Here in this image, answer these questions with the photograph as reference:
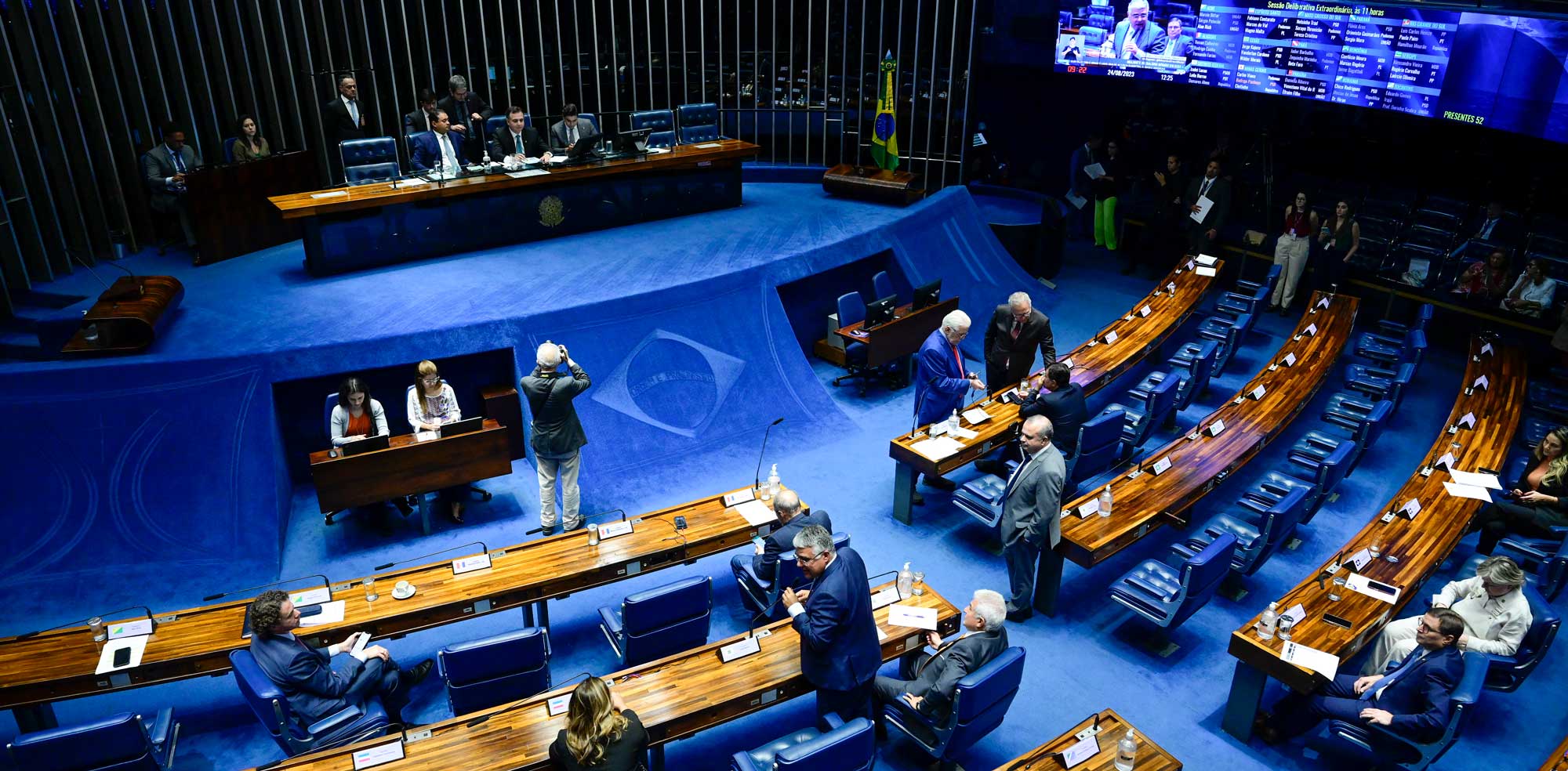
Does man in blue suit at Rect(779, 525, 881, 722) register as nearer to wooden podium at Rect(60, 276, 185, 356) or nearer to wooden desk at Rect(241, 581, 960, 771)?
wooden desk at Rect(241, 581, 960, 771)

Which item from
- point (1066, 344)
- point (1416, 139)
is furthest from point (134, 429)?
point (1416, 139)

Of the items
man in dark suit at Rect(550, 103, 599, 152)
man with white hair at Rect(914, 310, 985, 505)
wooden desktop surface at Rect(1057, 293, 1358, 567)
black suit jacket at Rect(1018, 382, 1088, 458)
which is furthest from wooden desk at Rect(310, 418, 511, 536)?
man in dark suit at Rect(550, 103, 599, 152)

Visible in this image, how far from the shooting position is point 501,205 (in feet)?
36.3

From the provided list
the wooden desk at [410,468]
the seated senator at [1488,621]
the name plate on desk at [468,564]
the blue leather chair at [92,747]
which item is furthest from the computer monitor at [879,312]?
the blue leather chair at [92,747]

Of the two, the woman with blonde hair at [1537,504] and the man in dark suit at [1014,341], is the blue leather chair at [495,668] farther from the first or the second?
the woman with blonde hair at [1537,504]

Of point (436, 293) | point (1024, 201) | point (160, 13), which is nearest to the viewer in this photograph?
point (436, 293)

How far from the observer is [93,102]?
1023cm

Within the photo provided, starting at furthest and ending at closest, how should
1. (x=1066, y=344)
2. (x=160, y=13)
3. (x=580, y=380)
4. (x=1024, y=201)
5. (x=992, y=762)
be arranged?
(x=1024, y=201)
(x=1066, y=344)
(x=160, y=13)
(x=580, y=380)
(x=992, y=762)

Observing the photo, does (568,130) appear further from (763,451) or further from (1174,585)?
(1174,585)

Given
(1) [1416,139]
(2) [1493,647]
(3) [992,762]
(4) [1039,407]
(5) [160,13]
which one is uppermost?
(5) [160,13]

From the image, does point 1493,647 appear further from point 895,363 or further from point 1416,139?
point 1416,139

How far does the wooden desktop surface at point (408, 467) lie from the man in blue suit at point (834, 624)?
Result: 377 cm

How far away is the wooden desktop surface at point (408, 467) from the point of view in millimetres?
7660

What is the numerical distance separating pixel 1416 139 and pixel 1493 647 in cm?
1098
